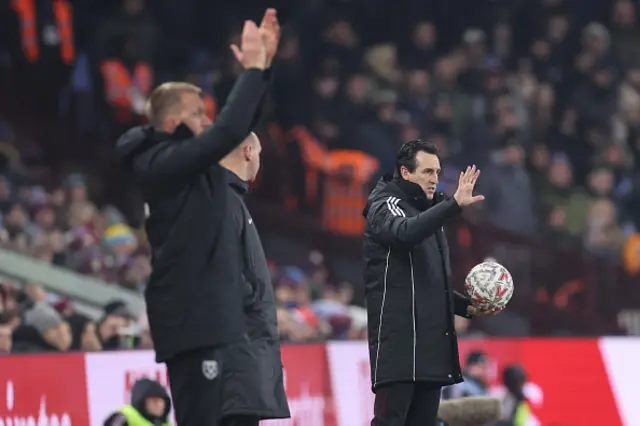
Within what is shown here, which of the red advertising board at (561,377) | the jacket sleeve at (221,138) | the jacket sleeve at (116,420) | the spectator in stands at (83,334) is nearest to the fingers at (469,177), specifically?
the jacket sleeve at (221,138)

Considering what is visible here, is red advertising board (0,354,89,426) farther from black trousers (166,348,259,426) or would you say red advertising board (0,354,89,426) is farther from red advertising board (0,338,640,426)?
black trousers (166,348,259,426)

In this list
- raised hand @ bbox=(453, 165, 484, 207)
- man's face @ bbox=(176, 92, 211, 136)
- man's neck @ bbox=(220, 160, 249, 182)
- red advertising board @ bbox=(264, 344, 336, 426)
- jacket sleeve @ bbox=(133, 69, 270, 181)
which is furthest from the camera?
red advertising board @ bbox=(264, 344, 336, 426)

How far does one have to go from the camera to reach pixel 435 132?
67.4 ft

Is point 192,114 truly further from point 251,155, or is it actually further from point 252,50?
point 251,155

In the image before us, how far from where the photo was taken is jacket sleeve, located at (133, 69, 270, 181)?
6168mm

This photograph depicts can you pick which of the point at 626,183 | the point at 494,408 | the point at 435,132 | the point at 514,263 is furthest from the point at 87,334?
the point at 626,183

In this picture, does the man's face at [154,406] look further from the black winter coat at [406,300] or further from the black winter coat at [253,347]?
the black winter coat at [253,347]

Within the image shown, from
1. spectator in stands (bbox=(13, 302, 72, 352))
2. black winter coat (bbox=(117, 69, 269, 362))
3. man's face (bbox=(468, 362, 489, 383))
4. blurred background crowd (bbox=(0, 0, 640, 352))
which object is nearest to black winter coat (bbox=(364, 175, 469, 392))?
black winter coat (bbox=(117, 69, 269, 362))

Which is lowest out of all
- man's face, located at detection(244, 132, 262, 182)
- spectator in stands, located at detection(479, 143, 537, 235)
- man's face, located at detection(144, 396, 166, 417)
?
man's face, located at detection(144, 396, 166, 417)

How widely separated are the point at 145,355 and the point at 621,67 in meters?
14.0

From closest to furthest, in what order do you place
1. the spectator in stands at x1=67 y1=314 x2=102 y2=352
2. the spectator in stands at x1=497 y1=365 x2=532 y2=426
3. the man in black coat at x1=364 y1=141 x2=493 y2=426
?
the man in black coat at x1=364 y1=141 x2=493 y2=426, the spectator in stands at x1=67 y1=314 x2=102 y2=352, the spectator in stands at x1=497 y1=365 x2=532 y2=426

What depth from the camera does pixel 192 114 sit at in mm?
6465

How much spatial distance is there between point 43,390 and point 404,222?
127 inches

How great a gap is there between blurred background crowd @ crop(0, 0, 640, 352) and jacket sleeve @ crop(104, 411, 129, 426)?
15.4ft
